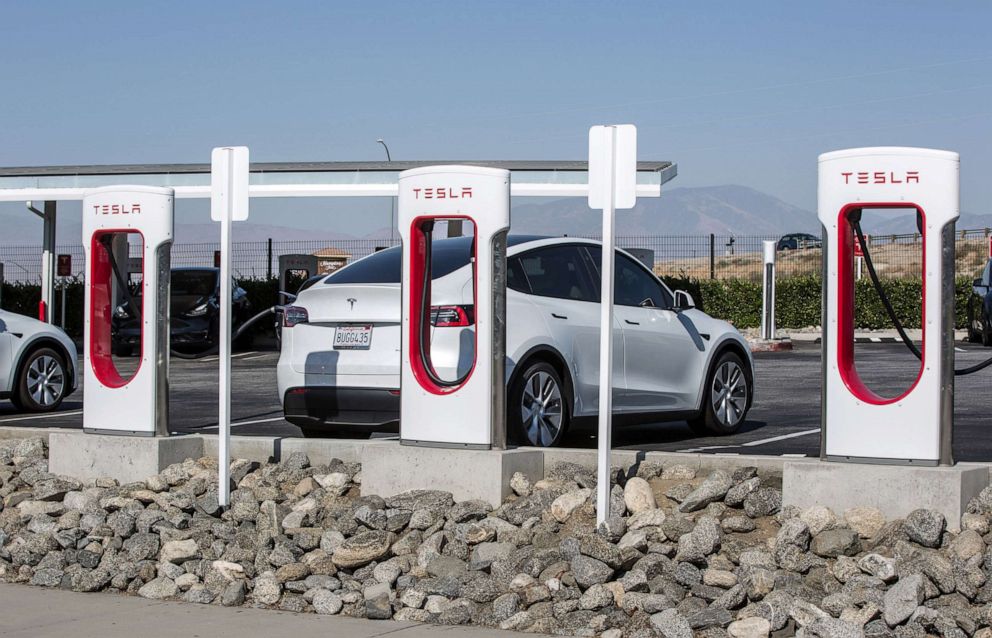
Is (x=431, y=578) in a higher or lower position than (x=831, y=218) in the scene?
lower

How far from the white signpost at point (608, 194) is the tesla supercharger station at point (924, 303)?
102 cm

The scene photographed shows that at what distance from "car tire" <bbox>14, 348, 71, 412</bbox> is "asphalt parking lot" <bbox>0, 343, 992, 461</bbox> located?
19 cm

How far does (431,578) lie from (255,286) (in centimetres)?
2357

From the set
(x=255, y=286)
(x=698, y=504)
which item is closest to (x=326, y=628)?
(x=698, y=504)

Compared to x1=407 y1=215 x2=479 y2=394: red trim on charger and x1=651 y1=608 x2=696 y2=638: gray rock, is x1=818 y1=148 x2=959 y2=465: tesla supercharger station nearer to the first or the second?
x1=651 y1=608 x2=696 y2=638: gray rock

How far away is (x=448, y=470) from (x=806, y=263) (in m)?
36.9

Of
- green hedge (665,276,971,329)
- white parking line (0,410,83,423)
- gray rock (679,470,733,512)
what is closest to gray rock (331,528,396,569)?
gray rock (679,470,733,512)

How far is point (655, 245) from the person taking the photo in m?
32.0

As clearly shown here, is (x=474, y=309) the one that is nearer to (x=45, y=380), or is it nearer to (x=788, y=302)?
(x=45, y=380)

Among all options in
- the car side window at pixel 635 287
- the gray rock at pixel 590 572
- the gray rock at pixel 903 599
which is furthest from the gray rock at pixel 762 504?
the car side window at pixel 635 287

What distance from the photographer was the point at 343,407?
9430mm

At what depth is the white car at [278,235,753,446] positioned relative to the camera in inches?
359

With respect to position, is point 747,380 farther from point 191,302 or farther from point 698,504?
point 191,302

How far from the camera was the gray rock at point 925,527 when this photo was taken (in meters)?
6.71
